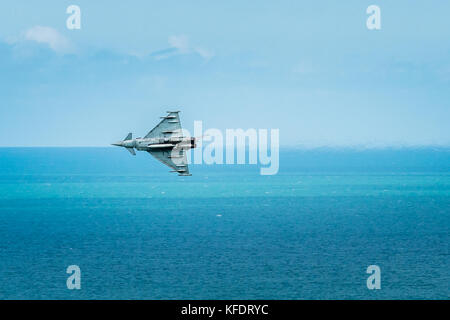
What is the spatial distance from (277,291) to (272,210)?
83.0 m

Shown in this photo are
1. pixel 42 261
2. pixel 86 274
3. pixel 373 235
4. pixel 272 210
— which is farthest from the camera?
pixel 272 210

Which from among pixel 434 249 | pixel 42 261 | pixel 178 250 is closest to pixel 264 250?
pixel 178 250

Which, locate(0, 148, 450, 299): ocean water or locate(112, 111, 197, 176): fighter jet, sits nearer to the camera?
locate(112, 111, 197, 176): fighter jet

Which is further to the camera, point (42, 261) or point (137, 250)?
point (137, 250)

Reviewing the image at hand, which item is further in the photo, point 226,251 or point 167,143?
point 226,251

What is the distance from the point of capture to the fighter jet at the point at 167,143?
55.1m

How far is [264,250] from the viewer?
13425 centimetres

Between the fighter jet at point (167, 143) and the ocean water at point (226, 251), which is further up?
the fighter jet at point (167, 143)

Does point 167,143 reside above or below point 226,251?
above

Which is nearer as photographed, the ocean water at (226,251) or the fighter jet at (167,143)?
the fighter jet at (167,143)

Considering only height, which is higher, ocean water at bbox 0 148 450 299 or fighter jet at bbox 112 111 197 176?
fighter jet at bbox 112 111 197 176

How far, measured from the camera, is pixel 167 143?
5566cm

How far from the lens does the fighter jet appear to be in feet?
181

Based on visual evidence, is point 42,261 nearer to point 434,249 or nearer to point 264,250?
point 264,250
